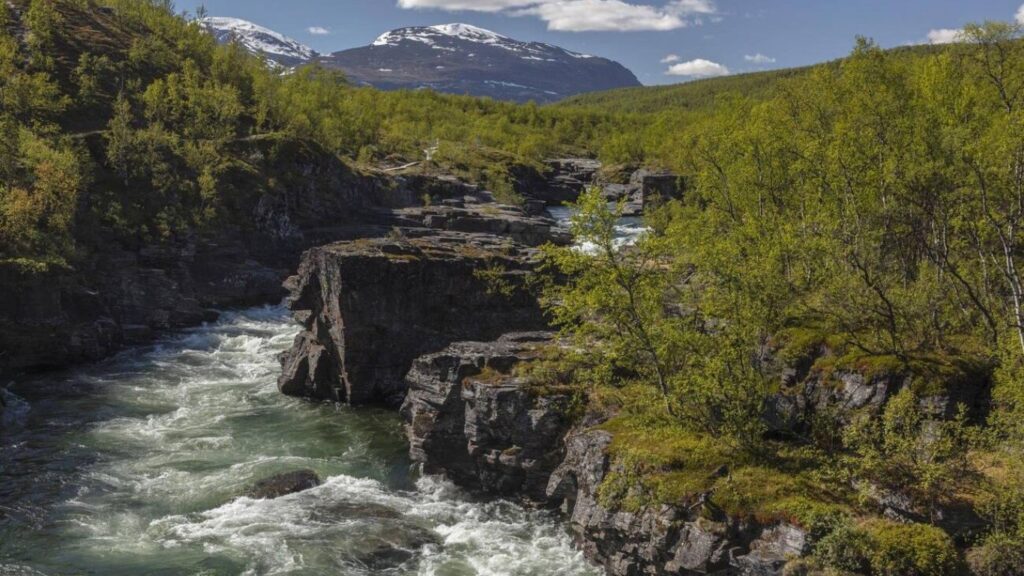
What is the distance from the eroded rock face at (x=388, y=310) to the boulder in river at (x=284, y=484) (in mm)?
13630

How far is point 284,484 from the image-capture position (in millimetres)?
41031

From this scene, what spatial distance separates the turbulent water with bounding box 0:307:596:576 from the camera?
33.6 m

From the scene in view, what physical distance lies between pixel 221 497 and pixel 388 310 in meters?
19.3

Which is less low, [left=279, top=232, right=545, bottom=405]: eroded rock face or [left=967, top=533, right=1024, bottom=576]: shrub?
[left=279, top=232, right=545, bottom=405]: eroded rock face

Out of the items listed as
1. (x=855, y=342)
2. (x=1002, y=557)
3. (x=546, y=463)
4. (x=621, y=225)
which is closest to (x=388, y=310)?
(x=546, y=463)

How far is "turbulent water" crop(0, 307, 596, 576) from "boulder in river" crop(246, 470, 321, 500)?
0.70m

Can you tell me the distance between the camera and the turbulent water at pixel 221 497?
110ft

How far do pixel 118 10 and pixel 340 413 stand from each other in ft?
433

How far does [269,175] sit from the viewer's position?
103438 millimetres

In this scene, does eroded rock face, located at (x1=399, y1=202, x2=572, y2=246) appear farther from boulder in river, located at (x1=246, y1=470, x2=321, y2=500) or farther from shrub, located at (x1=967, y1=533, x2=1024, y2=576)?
shrub, located at (x1=967, y1=533, x2=1024, y2=576)

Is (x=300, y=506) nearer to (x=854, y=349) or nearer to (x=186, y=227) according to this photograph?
(x=854, y=349)

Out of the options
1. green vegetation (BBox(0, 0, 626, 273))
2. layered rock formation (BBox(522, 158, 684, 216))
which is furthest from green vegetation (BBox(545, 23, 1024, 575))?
layered rock formation (BBox(522, 158, 684, 216))

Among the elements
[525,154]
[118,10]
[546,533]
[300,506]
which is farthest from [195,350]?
[525,154]

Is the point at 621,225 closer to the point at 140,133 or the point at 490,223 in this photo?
the point at 490,223
